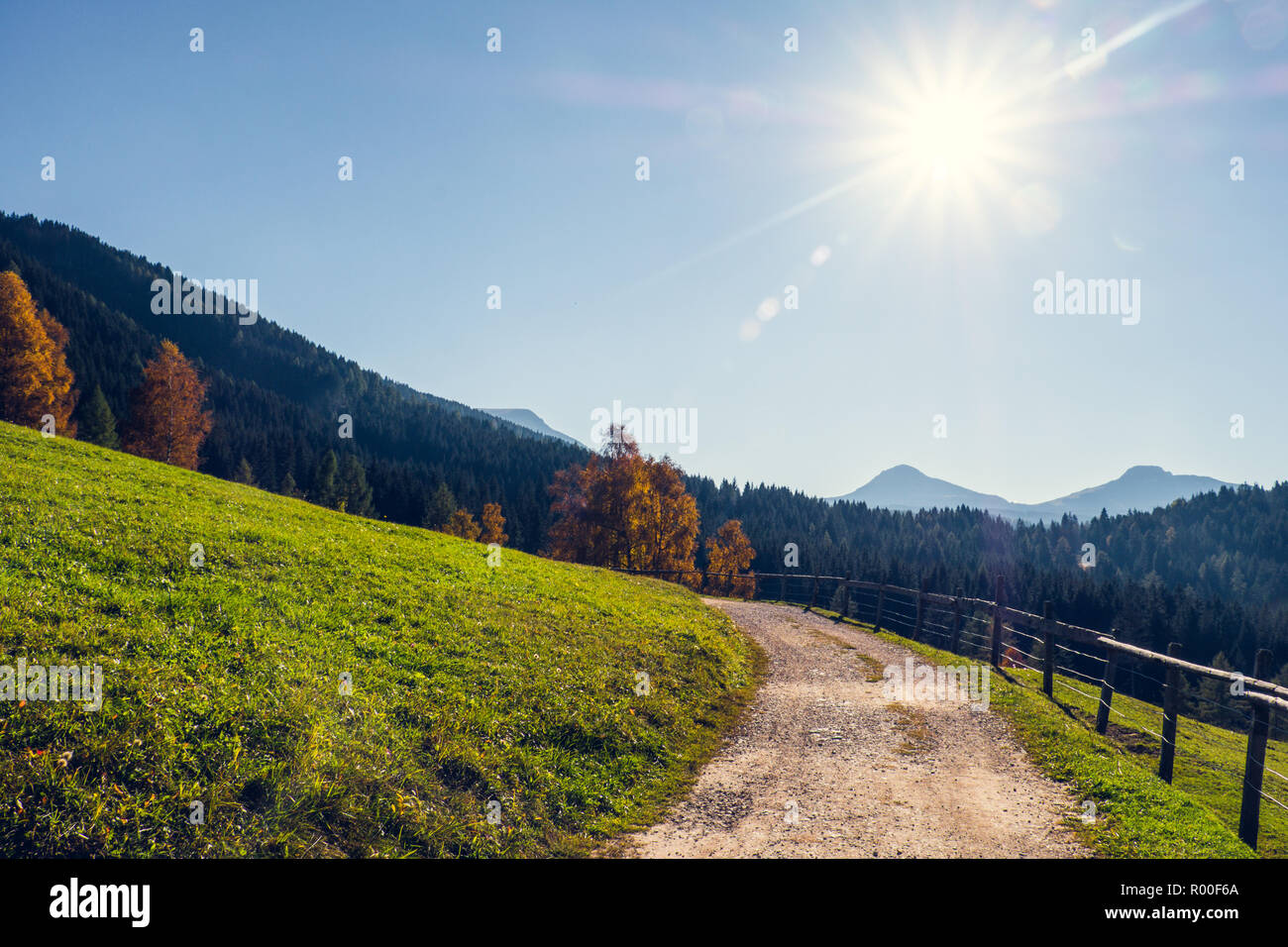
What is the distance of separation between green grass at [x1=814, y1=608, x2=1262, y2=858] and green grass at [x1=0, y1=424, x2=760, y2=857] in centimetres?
620

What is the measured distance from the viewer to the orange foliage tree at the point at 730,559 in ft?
246

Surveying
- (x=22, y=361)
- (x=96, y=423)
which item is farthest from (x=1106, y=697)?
(x=96, y=423)

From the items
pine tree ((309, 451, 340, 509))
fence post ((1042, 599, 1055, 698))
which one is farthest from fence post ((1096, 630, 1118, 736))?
pine tree ((309, 451, 340, 509))

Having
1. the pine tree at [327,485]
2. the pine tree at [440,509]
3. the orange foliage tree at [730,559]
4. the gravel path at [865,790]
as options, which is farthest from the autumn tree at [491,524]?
the gravel path at [865,790]

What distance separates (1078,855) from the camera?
7.69 meters

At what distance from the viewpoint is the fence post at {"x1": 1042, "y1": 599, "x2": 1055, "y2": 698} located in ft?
57.4

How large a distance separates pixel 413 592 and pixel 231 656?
6.10m

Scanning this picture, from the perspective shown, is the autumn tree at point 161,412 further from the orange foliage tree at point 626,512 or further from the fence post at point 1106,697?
the fence post at point 1106,697

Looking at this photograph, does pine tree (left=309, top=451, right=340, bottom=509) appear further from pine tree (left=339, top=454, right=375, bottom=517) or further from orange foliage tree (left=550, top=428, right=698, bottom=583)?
orange foliage tree (left=550, top=428, right=698, bottom=583)

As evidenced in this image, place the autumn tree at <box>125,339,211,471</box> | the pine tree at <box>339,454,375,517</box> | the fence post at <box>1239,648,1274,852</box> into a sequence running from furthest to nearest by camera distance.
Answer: the pine tree at <box>339,454,375,517</box> < the autumn tree at <box>125,339,211,471</box> < the fence post at <box>1239,648,1274,852</box>

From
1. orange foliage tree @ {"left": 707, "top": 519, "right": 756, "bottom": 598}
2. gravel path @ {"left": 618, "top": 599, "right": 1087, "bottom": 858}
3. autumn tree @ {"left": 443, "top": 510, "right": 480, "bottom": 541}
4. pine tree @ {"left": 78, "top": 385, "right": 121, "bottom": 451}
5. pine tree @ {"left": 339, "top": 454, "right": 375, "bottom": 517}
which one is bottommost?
orange foliage tree @ {"left": 707, "top": 519, "right": 756, "bottom": 598}

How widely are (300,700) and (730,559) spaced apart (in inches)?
2723

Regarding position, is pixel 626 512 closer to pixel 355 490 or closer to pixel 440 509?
pixel 440 509
